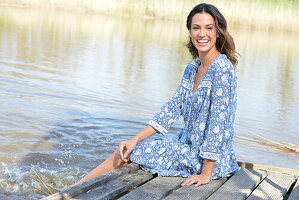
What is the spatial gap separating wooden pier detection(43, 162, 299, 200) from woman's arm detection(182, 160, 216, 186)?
3 centimetres

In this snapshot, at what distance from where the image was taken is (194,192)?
2.68m

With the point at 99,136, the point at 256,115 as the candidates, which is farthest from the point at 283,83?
the point at 99,136

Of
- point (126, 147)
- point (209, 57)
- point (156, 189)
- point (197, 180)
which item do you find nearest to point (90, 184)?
point (156, 189)

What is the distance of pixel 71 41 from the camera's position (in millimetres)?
13227

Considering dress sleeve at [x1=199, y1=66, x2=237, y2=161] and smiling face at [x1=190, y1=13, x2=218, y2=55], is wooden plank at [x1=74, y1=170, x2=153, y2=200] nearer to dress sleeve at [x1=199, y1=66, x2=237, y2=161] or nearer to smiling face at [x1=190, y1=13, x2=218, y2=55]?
dress sleeve at [x1=199, y1=66, x2=237, y2=161]

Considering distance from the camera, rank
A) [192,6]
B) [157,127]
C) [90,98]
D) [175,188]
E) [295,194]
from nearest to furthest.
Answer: [175,188]
[295,194]
[157,127]
[90,98]
[192,6]

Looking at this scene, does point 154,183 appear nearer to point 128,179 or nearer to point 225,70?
point 128,179

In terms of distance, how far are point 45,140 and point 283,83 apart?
664 centimetres

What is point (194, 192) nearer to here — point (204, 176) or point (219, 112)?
point (204, 176)

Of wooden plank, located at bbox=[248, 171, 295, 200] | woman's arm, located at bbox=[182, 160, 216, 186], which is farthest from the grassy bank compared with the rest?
woman's arm, located at bbox=[182, 160, 216, 186]

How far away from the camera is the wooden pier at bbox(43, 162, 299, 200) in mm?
2543

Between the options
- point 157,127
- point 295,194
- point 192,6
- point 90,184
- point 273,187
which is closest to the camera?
point 90,184

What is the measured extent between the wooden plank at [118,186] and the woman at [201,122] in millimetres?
112

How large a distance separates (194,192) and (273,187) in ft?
2.02
